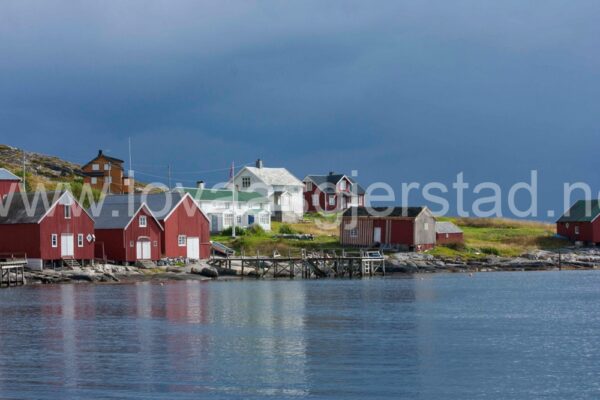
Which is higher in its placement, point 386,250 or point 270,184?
point 270,184

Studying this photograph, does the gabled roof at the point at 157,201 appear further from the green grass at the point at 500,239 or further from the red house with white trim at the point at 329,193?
the red house with white trim at the point at 329,193

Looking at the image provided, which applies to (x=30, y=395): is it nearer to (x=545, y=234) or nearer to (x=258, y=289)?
(x=258, y=289)

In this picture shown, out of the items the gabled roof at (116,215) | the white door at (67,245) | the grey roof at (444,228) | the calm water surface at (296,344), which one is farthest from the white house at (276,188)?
the calm water surface at (296,344)

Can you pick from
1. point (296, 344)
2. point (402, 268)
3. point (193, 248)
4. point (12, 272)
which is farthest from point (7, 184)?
point (296, 344)

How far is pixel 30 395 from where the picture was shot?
2494 centimetres

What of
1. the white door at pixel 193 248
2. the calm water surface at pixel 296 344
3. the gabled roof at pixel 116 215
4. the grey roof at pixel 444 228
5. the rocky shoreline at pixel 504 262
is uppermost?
the gabled roof at pixel 116 215

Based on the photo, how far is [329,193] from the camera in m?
108

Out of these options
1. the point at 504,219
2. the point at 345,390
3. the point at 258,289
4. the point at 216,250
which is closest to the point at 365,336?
the point at 345,390

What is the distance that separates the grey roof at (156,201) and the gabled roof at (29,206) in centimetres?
596

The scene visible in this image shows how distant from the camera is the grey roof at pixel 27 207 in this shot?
6456 cm

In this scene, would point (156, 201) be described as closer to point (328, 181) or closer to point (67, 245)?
point (67, 245)

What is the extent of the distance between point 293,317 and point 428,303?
10.4 meters

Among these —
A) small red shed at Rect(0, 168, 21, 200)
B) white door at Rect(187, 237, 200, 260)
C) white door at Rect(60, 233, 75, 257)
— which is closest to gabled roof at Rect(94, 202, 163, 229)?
white door at Rect(187, 237, 200, 260)

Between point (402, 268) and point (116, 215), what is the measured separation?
23.4 metres
